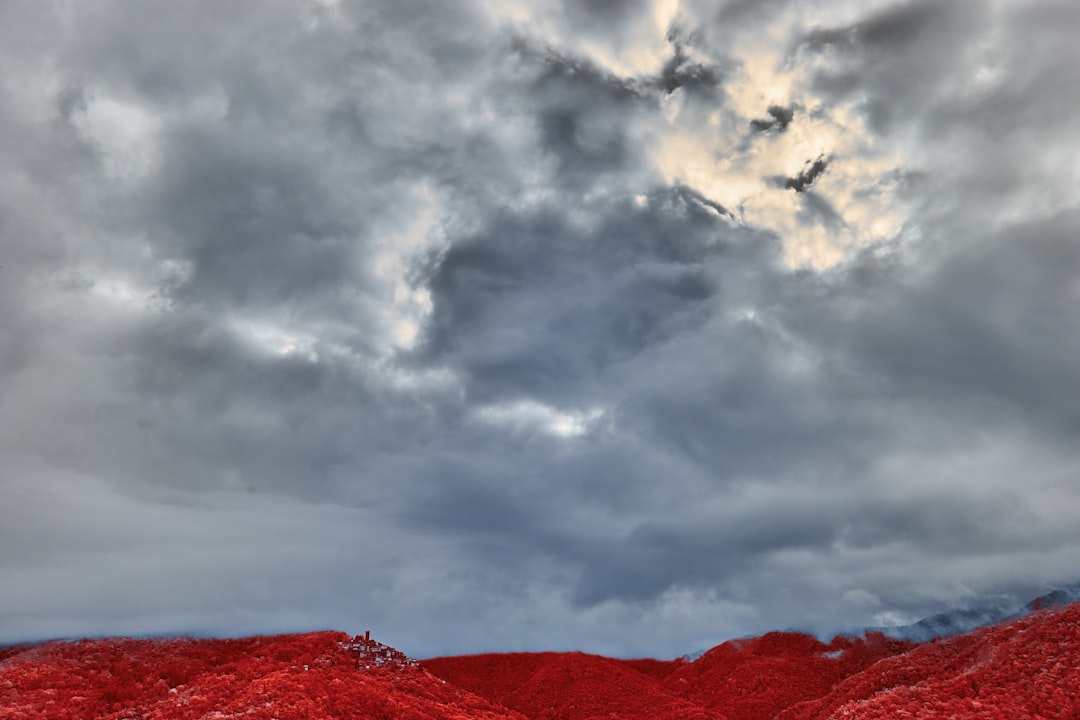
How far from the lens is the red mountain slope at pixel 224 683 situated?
29828 millimetres

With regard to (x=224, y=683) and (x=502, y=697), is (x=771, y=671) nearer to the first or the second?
(x=502, y=697)

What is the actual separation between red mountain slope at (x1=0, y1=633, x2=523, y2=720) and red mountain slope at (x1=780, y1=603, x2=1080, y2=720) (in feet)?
65.1

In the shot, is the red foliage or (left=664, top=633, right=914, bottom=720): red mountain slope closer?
the red foliage

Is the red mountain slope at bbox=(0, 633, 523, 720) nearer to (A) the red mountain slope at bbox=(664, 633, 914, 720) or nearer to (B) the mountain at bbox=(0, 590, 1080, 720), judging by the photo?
(B) the mountain at bbox=(0, 590, 1080, 720)

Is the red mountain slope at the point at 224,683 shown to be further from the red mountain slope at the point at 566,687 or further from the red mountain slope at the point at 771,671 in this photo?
the red mountain slope at the point at 771,671

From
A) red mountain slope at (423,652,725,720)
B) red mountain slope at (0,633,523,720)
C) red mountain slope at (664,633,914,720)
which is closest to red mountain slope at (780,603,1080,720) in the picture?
red mountain slope at (664,633,914,720)

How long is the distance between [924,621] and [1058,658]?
17.5 m

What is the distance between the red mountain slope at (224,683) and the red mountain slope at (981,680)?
19844 mm

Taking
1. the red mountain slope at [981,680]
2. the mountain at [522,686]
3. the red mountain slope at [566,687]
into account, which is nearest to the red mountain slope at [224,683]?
the mountain at [522,686]

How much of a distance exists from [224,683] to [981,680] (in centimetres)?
3718

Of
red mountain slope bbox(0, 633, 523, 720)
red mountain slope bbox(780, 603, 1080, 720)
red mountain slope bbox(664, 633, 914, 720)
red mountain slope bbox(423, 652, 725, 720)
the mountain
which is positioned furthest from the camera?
red mountain slope bbox(664, 633, 914, 720)

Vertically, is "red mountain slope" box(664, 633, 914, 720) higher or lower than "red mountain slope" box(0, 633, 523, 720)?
higher

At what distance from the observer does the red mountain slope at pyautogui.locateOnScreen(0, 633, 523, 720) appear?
29.8 m

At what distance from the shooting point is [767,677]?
170 ft
